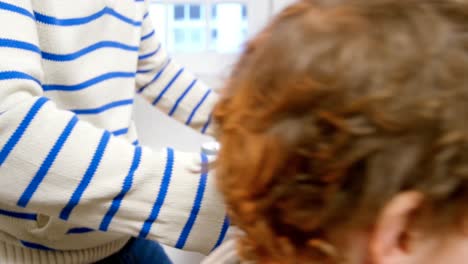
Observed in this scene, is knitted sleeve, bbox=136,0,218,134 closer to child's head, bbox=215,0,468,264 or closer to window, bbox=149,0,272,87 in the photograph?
window, bbox=149,0,272,87

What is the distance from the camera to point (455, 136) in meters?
0.39

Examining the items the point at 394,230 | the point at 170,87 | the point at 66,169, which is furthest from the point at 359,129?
the point at 170,87

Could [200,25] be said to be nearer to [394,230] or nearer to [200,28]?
[200,28]

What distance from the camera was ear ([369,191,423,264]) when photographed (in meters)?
0.42

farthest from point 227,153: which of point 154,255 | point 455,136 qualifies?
point 154,255

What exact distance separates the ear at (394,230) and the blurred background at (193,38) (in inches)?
35.6

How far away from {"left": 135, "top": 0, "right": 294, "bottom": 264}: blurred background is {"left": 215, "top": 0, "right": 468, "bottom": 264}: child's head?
2.87ft

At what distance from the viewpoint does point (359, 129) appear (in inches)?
16.0

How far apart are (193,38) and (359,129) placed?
106 cm

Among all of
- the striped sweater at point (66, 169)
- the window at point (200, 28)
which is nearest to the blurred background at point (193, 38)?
the window at point (200, 28)

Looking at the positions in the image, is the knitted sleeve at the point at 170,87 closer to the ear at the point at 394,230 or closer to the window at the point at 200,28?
the window at the point at 200,28

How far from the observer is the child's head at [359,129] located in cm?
40

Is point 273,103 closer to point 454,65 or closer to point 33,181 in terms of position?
point 454,65

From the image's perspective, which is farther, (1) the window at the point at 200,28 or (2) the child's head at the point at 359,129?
(1) the window at the point at 200,28
